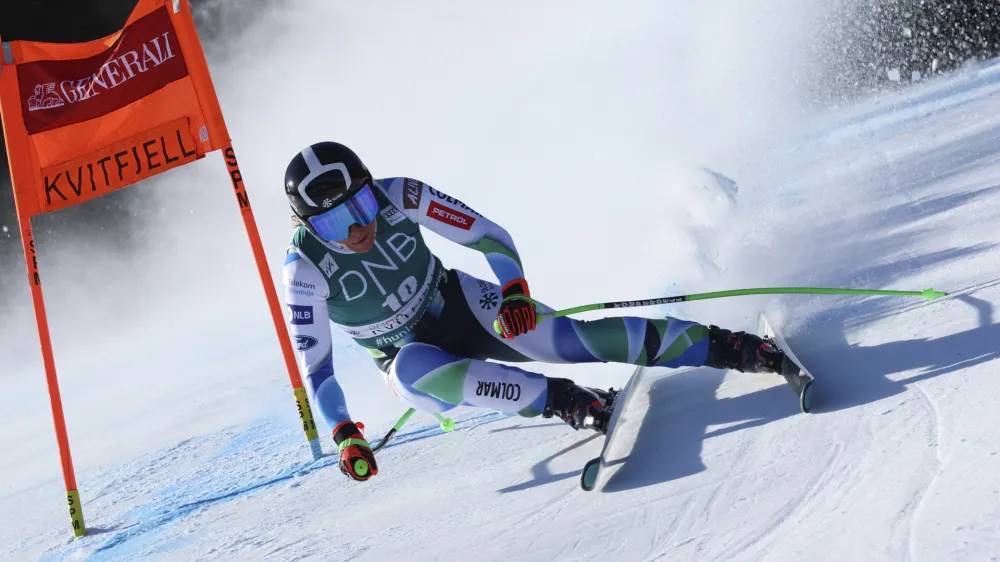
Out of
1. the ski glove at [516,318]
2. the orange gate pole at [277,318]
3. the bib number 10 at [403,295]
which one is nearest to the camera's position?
the ski glove at [516,318]

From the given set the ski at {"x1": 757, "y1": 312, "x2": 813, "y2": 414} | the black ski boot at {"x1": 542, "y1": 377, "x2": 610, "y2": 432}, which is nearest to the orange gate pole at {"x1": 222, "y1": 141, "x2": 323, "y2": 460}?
the black ski boot at {"x1": 542, "y1": 377, "x2": 610, "y2": 432}

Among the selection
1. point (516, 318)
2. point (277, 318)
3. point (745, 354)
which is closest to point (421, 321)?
point (516, 318)

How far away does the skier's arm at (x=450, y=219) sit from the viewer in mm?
3264

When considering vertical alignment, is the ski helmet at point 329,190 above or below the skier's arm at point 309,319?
above

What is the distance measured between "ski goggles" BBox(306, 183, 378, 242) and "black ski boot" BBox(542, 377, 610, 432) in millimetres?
901

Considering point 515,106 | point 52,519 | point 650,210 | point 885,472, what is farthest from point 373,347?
point 515,106

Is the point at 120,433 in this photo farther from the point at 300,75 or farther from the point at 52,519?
the point at 300,75

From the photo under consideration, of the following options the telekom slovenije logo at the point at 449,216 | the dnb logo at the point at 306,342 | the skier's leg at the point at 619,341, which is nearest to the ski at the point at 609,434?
the skier's leg at the point at 619,341

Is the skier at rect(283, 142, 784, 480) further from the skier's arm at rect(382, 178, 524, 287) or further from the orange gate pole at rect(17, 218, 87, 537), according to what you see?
the orange gate pole at rect(17, 218, 87, 537)

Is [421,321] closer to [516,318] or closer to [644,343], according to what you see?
[516,318]

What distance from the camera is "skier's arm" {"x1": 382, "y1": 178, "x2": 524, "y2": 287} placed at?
128 inches

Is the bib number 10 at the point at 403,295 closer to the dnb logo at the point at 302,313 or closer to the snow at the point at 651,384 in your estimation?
the dnb logo at the point at 302,313

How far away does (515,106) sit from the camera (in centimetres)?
1611

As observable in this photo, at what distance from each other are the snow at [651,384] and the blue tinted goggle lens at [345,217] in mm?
1059
